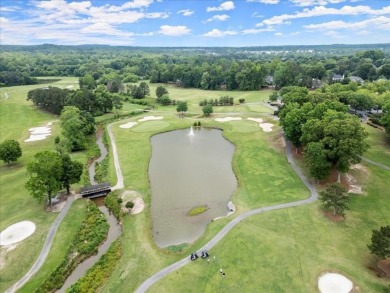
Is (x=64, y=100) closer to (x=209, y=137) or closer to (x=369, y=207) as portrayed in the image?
(x=209, y=137)

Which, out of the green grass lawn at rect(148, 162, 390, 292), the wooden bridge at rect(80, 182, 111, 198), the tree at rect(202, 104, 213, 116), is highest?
the tree at rect(202, 104, 213, 116)

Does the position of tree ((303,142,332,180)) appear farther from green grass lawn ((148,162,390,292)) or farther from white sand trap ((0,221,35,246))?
white sand trap ((0,221,35,246))

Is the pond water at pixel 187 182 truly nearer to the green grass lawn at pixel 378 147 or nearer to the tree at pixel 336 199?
the tree at pixel 336 199

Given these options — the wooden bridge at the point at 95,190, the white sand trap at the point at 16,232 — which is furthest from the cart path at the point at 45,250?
the white sand trap at the point at 16,232

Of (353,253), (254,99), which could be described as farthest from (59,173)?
(254,99)

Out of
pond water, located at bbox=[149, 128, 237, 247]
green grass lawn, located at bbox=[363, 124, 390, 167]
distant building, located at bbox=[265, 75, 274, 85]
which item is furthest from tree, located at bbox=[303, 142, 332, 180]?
distant building, located at bbox=[265, 75, 274, 85]
